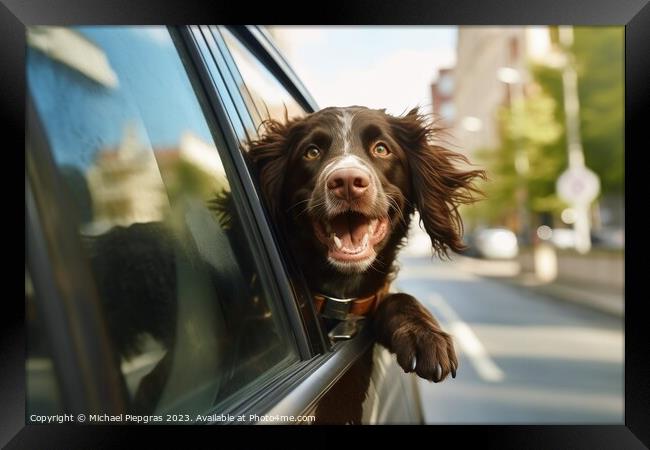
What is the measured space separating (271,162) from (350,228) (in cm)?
25

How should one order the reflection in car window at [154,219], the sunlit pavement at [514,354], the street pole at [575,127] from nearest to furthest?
1. the reflection in car window at [154,219]
2. the sunlit pavement at [514,354]
3. the street pole at [575,127]

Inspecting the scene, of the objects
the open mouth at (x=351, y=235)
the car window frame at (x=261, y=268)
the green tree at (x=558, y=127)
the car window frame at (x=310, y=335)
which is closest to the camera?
the car window frame at (x=261, y=268)

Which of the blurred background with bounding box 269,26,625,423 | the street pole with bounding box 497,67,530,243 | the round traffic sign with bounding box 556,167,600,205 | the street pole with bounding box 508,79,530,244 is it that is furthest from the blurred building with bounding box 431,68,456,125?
the round traffic sign with bounding box 556,167,600,205

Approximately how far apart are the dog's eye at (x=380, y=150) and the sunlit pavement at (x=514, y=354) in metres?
0.28

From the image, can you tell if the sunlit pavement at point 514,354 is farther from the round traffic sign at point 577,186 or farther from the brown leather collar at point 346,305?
the round traffic sign at point 577,186

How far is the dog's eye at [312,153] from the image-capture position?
170 centimetres

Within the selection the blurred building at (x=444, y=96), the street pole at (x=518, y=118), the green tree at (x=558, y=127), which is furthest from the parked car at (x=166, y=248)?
the street pole at (x=518, y=118)

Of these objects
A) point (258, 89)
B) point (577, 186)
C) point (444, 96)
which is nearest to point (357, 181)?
point (258, 89)

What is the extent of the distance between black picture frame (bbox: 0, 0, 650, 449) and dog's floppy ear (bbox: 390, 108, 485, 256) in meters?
0.28

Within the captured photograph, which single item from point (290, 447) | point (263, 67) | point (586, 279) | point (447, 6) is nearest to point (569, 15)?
point (447, 6)

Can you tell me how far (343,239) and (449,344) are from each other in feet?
1.21

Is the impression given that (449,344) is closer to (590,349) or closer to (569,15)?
(569,15)

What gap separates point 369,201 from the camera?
169 cm

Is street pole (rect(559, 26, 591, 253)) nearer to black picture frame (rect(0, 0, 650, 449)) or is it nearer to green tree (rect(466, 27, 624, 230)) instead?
green tree (rect(466, 27, 624, 230))
